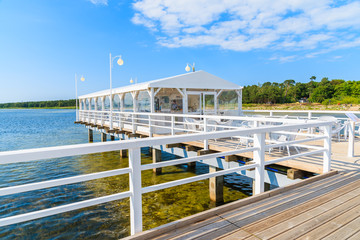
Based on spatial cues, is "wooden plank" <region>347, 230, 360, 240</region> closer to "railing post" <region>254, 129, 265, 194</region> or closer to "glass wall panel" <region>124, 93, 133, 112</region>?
"railing post" <region>254, 129, 265, 194</region>

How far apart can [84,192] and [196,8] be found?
9892mm

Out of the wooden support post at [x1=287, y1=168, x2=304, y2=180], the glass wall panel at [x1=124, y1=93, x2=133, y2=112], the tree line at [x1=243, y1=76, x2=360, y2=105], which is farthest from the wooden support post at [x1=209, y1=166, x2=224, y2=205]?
the tree line at [x1=243, y1=76, x2=360, y2=105]

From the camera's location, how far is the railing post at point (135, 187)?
2.25 meters

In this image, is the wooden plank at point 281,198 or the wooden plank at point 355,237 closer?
the wooden plank at point 355,237

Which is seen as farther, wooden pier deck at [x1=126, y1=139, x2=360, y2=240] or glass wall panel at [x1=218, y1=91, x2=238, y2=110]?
glass wall panel at [x1=218, y1=91, x2=238, y2=110]

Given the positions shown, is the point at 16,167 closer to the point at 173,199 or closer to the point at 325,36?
the point at 173,199

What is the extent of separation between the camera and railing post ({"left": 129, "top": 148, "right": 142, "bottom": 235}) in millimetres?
2252

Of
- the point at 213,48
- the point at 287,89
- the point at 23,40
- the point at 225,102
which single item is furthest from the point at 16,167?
the point at 287,89

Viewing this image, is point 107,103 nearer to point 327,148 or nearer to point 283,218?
point 327,148

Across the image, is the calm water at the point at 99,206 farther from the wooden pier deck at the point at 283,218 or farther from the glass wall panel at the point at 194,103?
the wooden pier deck at the point at 283,218

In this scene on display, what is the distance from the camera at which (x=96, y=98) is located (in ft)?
64.4

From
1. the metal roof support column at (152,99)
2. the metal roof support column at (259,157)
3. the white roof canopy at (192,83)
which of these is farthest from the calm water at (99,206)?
the white roof canopy at (192,83)

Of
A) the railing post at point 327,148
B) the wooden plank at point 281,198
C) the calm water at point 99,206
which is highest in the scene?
the railing post at point 327,148

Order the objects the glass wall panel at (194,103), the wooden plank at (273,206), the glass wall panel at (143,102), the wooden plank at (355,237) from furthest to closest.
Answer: the glass wall panel at (194,103)
the glass wall panel at (143,102)
the wooden plank at (273,206)
the wooden plank at (355,237)
